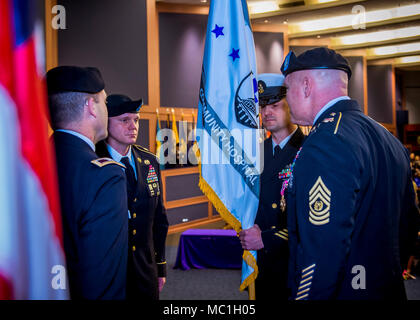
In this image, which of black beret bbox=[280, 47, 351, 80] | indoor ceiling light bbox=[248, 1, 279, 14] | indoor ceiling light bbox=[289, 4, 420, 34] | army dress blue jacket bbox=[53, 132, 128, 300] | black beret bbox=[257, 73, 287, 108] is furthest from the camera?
indoor ceiling light bbox=[289, 4, 420, 34]

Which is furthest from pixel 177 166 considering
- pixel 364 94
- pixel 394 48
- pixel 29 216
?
pixel 394 48

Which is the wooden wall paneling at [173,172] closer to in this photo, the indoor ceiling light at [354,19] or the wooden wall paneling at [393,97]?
the indoor ceiling light at [354,19]

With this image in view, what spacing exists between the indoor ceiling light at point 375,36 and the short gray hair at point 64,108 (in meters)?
9.89

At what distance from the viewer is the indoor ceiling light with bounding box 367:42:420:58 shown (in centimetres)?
1020

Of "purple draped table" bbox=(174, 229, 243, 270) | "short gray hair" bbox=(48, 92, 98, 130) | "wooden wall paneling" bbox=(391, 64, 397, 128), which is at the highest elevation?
"wooden wall paneling" bbox=(391, 64, 397, 128)

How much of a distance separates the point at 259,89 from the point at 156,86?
14.4 feet

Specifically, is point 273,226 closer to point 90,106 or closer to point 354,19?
point 90,106

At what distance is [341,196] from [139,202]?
1.20 metres

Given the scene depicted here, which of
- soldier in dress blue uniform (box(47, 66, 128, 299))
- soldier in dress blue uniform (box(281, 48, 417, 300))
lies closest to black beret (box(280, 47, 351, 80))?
soldier in dress blue uniform (box(281, 48, 417, 300))

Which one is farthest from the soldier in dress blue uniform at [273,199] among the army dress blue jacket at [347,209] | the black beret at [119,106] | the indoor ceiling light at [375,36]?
the indoor ceiling light at [375,36]

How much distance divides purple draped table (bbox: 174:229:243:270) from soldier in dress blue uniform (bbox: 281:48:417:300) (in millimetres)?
3019

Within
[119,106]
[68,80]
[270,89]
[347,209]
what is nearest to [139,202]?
[119,106]

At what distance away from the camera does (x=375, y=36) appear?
9.08 meters

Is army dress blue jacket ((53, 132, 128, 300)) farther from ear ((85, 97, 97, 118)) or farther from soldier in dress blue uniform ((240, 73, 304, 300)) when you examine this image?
soldier in dress blue uniform ((240, 73, 304, 300))
